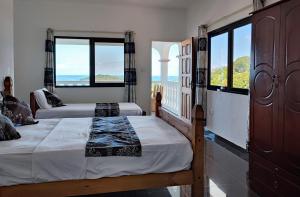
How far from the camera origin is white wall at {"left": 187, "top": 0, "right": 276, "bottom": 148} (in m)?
4.02

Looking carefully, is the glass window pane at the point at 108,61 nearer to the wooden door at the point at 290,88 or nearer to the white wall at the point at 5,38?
the white wall at the point at 5,38

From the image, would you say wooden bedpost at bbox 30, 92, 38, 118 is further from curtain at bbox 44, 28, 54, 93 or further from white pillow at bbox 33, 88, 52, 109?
curtain at bbox 44, 28, 54, 93

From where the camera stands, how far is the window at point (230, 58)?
13.4 feet

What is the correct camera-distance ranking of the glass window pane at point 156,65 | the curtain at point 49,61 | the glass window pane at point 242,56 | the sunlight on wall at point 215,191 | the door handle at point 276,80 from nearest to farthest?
the door handle at point 276,80
the sunlight on wall at point 215,191
the glass window pane at point 242,56
the curtain at point 49,61
the glass window pane at point 156,65

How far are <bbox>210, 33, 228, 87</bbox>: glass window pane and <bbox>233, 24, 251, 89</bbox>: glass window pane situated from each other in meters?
0.32

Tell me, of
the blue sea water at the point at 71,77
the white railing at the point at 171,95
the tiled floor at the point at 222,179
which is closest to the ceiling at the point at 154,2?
the blue sea water at the point at 71,77

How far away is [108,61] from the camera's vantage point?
642 cm

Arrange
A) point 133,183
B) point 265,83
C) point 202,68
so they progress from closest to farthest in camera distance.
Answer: point 133,183
point 265,83
point 202,68

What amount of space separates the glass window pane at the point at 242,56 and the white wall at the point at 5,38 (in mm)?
3684

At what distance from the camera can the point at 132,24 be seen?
20.6ft

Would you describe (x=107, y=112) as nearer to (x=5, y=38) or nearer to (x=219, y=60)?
(x=5, y=38)

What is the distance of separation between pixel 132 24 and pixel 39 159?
189 inches

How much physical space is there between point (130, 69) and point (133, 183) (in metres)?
4.27

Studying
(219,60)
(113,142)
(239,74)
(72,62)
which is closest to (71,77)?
(72,62)
